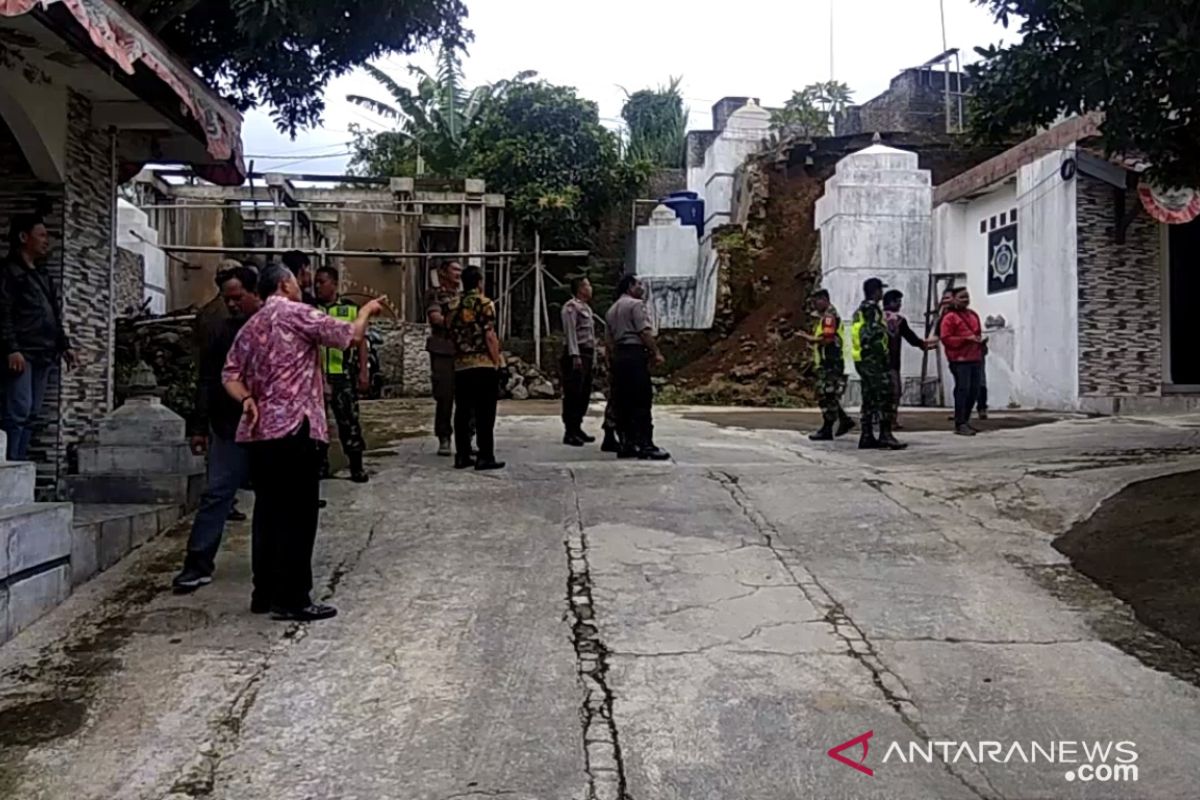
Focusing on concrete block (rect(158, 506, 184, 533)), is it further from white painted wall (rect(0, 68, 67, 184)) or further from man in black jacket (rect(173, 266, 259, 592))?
white painted wall (rect(0, 68, 67, 184))

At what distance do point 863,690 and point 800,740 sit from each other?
1.85 feet

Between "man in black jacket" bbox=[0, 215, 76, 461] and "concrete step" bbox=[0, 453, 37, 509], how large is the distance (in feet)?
3.80

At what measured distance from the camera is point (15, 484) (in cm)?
504

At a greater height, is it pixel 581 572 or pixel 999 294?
pixel 999 294

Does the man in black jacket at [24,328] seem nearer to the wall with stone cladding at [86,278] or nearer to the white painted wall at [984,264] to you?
the wall with stone cladding at [86,278]

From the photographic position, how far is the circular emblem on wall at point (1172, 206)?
1295 centimetres

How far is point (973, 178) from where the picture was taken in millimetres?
16047

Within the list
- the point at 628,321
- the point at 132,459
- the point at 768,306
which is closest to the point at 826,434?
the point at 628,321

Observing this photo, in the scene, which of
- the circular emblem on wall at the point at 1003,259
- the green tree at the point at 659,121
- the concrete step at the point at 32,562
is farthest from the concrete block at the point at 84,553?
the green tree at the point at 659,121

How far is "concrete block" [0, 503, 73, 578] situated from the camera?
4719 millimetres

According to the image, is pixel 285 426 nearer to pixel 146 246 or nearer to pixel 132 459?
pixel 132 459

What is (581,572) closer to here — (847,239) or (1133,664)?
(1133,664)

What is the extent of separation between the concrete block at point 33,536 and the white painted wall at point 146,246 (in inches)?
490

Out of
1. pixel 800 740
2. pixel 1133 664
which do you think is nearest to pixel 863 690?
pixel 800 740
